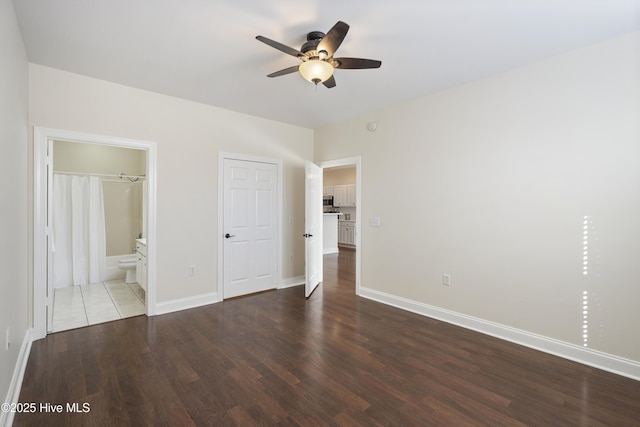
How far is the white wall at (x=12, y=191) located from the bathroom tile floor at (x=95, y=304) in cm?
72

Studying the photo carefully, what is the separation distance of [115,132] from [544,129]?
14.8 feet

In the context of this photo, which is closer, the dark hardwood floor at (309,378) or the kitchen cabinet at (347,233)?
the dark hardwood floor at (309,378)

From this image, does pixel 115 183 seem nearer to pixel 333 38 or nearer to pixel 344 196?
pixel 333 38

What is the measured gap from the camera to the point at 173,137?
3629 mm

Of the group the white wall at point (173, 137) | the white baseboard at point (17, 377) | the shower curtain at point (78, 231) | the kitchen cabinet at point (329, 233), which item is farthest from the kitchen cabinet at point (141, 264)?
the kitchen cabinet at point (329, 233)

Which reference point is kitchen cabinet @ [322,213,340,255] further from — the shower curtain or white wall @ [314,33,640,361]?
the shower curtain

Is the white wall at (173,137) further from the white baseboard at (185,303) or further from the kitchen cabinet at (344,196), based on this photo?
the kitchen cabinet at (344,196)

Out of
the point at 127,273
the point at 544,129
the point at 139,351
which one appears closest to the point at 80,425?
the point at 139,351

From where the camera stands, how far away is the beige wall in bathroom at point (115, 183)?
4.96 meters

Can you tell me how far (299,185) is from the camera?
196 inches

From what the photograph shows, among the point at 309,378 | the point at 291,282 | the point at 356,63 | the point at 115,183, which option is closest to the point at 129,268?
the point at 115,183

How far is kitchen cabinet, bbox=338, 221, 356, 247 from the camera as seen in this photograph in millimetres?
9305

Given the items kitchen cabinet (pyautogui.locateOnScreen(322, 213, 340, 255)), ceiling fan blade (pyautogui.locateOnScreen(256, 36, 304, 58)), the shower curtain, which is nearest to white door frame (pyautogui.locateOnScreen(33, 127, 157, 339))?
the shower curtain

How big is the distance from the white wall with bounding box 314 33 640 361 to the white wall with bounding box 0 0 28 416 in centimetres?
366
